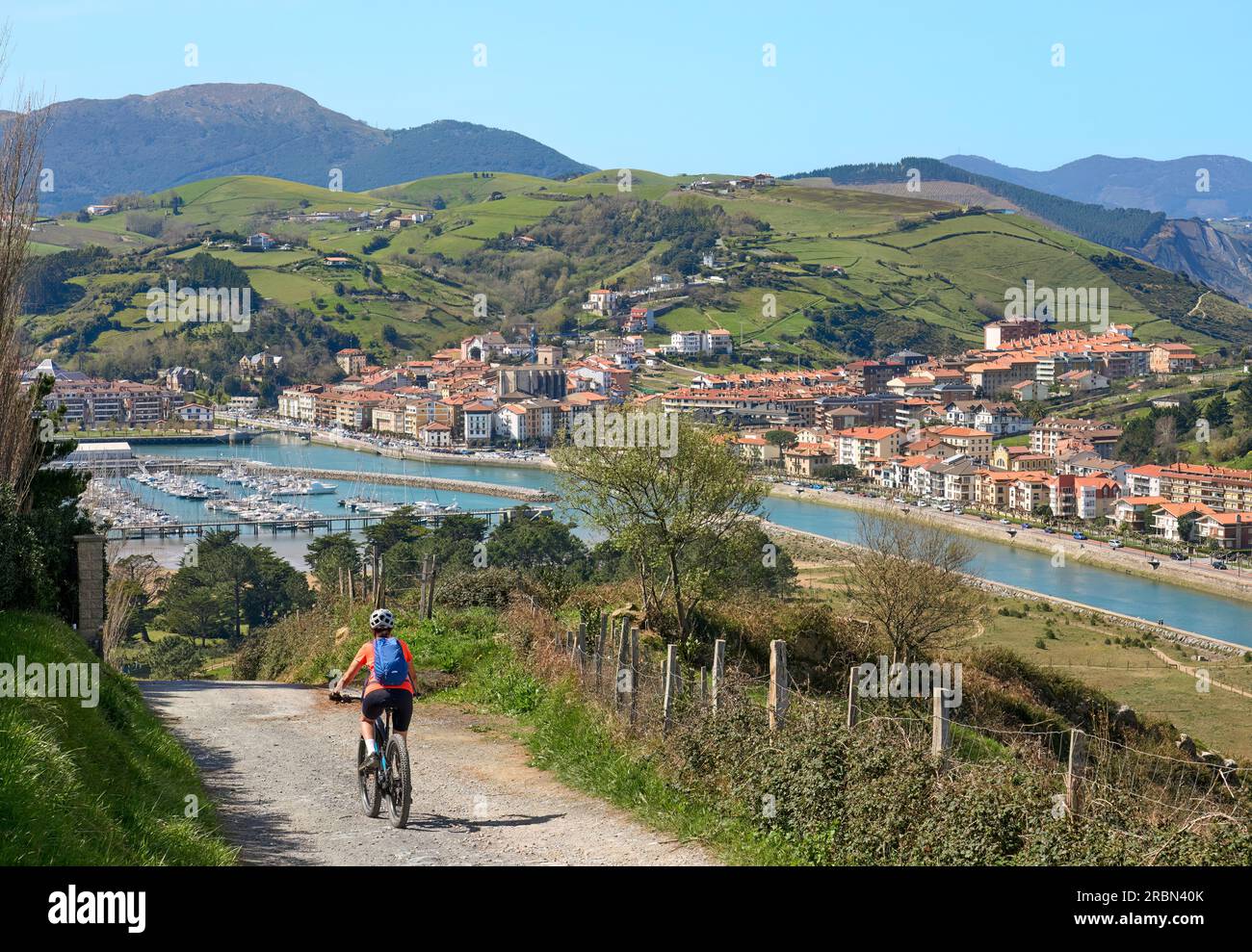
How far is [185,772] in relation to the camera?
18.9 feet

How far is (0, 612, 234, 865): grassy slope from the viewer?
3.54 metres

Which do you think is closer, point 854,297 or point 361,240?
point 854,297

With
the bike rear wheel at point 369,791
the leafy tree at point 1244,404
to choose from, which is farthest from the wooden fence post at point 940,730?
the leafy tree at point 1244,404

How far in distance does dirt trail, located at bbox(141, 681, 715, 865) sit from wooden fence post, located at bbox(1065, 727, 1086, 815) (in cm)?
130

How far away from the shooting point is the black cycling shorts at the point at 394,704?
514 cm

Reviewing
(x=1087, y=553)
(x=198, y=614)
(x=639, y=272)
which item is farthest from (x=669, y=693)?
(x=639, y=272)

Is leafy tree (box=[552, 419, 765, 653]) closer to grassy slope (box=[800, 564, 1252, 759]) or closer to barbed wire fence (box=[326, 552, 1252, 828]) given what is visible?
barbed wire fence (box=[326, 552, 1252, 828])

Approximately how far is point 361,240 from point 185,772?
142 meters

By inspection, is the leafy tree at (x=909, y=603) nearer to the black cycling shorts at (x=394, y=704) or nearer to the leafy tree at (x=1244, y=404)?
the black cycling shorts at (x=394, y=704)

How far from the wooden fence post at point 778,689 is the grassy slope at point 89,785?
232 centimetres

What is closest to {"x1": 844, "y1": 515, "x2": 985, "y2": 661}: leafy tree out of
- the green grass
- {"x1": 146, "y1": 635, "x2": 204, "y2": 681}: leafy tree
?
the green grass

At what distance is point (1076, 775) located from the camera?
14.5 feet
